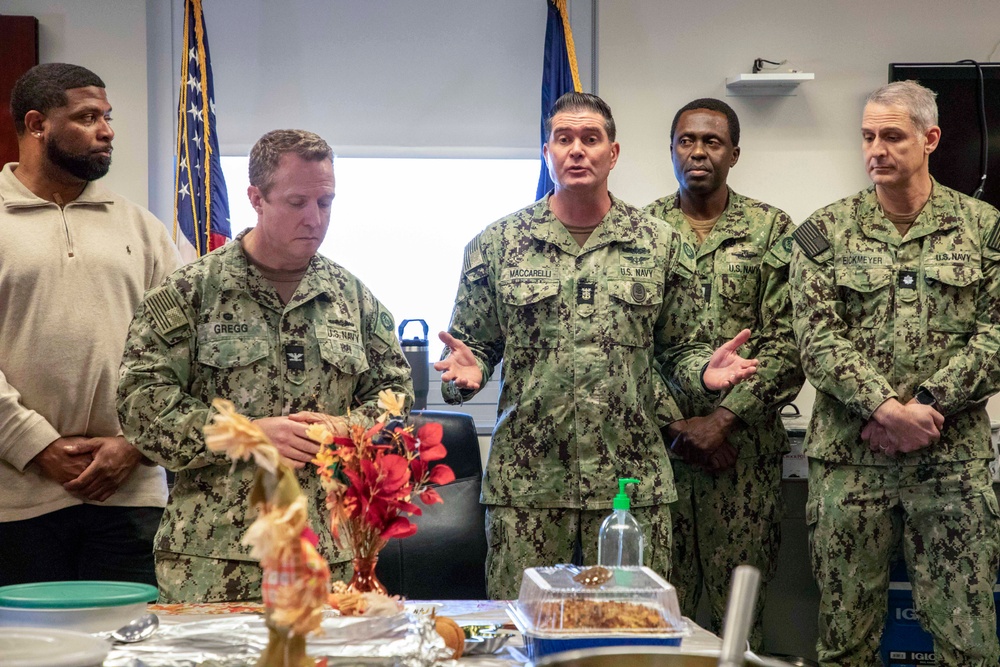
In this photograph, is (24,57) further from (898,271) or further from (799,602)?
(799,602)

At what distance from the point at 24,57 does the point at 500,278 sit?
7.77 feet

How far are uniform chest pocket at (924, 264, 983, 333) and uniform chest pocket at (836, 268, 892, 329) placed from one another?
0.36ft

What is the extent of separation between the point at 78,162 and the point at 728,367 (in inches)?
65.6

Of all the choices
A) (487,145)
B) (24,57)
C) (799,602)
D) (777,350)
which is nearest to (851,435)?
(777,350)

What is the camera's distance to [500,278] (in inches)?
106

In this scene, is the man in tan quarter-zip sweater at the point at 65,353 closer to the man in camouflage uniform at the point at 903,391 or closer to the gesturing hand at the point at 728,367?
the gesturing hand at the point at 728,367

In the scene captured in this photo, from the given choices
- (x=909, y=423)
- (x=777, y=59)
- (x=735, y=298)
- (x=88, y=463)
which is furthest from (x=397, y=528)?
(x=777, y=59)

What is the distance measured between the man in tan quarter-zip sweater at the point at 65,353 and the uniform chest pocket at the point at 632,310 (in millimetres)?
1194

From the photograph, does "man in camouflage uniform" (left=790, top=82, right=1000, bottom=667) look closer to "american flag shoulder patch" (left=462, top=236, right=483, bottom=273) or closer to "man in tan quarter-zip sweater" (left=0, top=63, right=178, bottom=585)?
"american flag shoulder patch" (left=462, top=236, right=483, bottom=273)

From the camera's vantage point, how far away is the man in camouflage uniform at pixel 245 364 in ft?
6.59

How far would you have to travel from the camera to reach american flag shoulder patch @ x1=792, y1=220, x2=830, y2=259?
297 centimetres

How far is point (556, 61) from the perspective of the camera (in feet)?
13.3

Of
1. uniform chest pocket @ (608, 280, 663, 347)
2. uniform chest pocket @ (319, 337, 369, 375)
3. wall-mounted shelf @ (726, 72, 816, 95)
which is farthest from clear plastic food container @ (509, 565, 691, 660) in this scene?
wall-mounted shelf @ (726, 72, 816, 95)

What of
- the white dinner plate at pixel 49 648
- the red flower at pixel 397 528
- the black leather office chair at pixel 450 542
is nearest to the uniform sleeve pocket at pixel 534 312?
the black leather office chair at pixel 450 542
